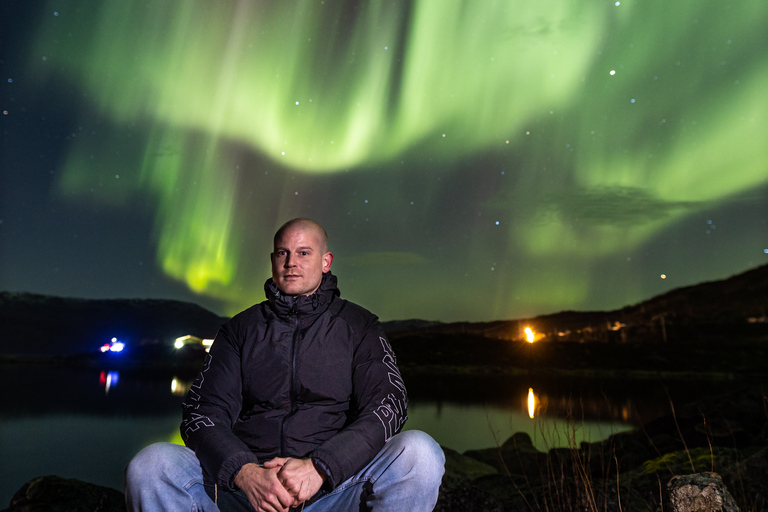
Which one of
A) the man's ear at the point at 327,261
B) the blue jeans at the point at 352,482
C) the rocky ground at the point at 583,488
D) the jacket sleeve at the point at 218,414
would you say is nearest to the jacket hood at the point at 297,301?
the man's ear at the point at 327,261

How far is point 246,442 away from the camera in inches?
107

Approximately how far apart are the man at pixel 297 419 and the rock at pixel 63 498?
11.8ft

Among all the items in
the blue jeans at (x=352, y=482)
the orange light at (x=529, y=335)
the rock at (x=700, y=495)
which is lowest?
the rock at (x=700, y=495)

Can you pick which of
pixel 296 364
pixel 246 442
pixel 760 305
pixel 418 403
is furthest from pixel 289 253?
pixel 760 305

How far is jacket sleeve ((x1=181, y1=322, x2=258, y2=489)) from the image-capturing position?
94.4 inches

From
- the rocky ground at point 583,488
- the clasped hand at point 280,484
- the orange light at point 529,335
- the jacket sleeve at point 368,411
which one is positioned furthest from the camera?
the orange light at point 529,335

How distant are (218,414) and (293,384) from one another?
1.43 feet

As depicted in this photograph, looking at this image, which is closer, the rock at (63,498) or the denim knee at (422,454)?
the denim knee at (422,454)

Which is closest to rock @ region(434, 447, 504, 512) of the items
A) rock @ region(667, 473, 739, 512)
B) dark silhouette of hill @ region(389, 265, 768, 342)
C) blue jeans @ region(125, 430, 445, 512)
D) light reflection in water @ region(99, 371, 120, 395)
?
rock @ region(667, 473, 739, 512)

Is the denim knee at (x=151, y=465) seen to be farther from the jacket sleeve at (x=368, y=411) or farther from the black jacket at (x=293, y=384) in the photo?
the jacket sleeve at (x=368, y=411)

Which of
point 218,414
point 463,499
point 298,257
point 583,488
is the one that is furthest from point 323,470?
point 583,488

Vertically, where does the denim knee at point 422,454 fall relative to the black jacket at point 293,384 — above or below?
below

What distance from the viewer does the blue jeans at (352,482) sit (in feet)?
7.55

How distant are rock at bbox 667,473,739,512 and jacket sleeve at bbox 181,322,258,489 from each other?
3.01 metres
